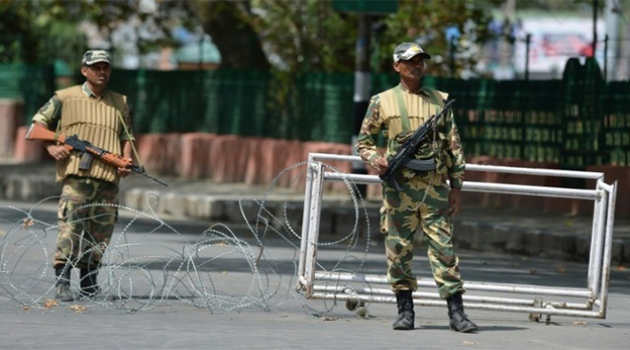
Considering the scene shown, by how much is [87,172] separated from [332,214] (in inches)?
Result: 323

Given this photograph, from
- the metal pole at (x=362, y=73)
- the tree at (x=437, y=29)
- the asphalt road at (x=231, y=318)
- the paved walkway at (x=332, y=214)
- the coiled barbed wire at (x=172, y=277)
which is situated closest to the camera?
the asphalt road at (x=231, y=318)

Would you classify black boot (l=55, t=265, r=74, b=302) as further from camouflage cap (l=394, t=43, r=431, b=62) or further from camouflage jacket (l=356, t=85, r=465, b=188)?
camouflage cap (l=394, t=43, r=431, b=62)

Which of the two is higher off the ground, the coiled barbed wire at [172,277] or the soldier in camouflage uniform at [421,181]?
the soldier in camouflage uniform at [421,181]

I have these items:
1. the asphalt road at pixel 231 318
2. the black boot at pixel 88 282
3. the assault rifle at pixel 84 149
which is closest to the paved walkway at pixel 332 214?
the asphalt road at pixel 231 318

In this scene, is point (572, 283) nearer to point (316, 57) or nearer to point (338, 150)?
point (338, 150)

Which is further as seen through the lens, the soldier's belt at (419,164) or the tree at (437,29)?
the tree at (437,29)

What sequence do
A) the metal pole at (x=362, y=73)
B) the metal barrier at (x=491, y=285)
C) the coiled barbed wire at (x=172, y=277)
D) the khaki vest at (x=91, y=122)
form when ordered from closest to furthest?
1. the metal barrier at (x=491, y=285)
2. the coiled barbed wire at (x=172, y=277)
3. the khaki vest at (x=91, y=122)
4. the metal pole at (x=362, y=73)

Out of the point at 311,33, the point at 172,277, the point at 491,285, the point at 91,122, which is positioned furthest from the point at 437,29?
the point at 491,285

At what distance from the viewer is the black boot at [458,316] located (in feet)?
30.2

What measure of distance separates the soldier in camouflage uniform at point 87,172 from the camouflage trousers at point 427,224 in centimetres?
208

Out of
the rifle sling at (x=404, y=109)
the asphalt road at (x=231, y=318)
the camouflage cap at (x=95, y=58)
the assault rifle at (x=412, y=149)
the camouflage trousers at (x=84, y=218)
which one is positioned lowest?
the asphalt road at (x=231, y=318)

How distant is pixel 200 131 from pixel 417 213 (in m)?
15.8

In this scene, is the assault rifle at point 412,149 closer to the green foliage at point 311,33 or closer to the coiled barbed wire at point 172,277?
the coiled barbed wire at point 172,277

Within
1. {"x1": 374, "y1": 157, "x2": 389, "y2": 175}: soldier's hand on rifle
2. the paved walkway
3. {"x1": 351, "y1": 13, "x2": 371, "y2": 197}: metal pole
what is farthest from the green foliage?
{"x1": 374, "y1": 157, "x2": 389, "y2": 175}: soldier's hand on rifle
